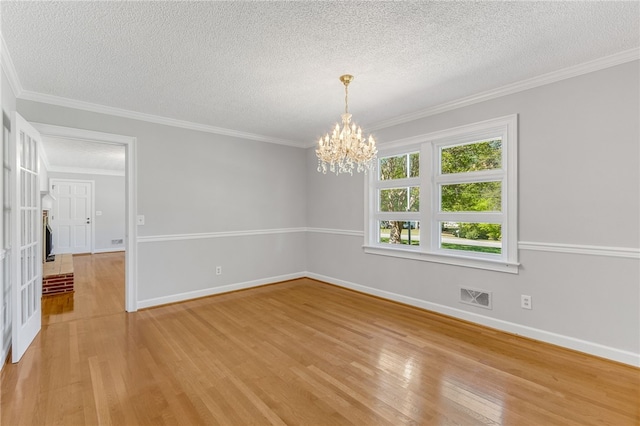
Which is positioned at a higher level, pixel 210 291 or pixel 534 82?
pixel 534 82

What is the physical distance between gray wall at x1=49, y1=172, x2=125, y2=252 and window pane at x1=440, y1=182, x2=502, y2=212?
9548mm

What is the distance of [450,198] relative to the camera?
365cm

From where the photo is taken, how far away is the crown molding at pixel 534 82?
2426mm

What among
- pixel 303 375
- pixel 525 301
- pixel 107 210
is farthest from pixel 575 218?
pixel 107 210

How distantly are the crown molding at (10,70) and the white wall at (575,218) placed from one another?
13.6ft

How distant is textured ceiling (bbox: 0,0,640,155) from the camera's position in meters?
1.87

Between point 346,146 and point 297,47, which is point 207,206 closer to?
point 346,146

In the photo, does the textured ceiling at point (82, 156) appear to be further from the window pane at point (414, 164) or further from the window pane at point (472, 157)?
the window pane at point (472, 157)

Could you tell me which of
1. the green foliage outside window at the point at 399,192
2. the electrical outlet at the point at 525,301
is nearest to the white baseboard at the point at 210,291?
the green foliage outside window at the point at 399,192

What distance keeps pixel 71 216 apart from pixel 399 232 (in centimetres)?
928

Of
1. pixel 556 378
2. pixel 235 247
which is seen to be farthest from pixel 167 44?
pixel 556 378

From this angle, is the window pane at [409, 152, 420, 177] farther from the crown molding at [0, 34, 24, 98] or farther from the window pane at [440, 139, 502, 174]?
the crown molding at [0, 34, 24, 98]

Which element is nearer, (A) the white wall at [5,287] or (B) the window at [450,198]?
(A) the white wall at [5,287]

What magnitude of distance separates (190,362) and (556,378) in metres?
2.89
